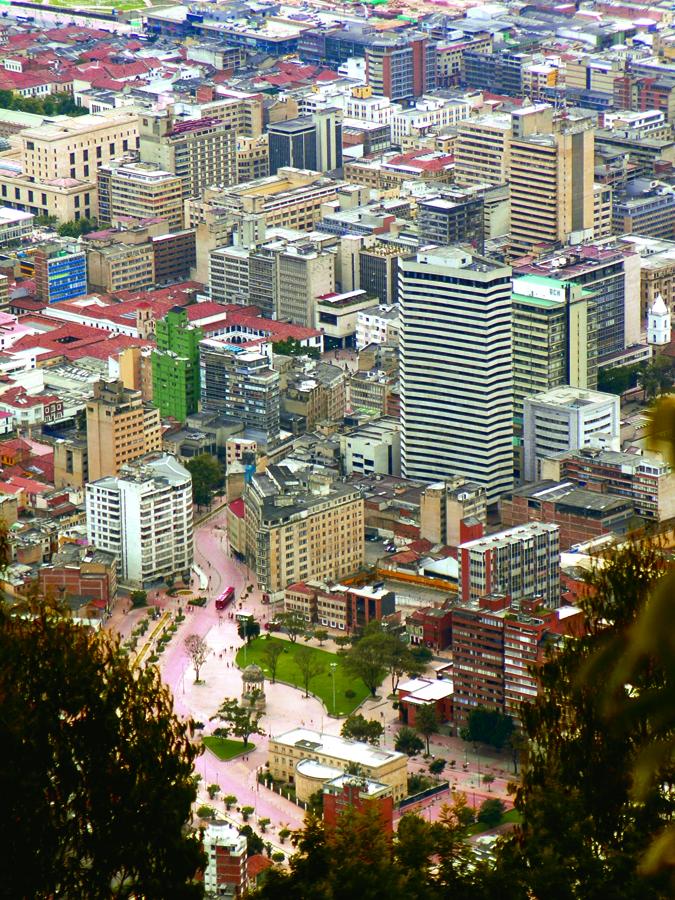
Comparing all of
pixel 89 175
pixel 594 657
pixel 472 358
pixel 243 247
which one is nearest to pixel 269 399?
pixel 472 358

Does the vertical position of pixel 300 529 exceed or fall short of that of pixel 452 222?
it falls short

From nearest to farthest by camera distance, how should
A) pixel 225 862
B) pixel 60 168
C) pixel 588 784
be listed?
pixel 588 784 < pixel 225 862 < pixel 60 168

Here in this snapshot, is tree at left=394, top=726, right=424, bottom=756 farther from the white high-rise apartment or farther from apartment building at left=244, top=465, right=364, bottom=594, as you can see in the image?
the white high-rise apartment

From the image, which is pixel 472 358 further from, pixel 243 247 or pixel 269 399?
pixel 243 247

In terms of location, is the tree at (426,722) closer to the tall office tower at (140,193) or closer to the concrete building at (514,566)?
the concrete building at (514,566)

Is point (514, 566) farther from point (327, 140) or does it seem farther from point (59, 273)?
point (327, 140)

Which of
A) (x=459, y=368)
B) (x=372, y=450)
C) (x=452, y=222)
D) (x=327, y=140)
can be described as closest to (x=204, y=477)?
(x=372, y=450)

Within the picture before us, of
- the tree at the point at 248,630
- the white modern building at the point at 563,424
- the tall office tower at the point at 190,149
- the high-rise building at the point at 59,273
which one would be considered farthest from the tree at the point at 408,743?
the tall office tower at the point at 190,149
